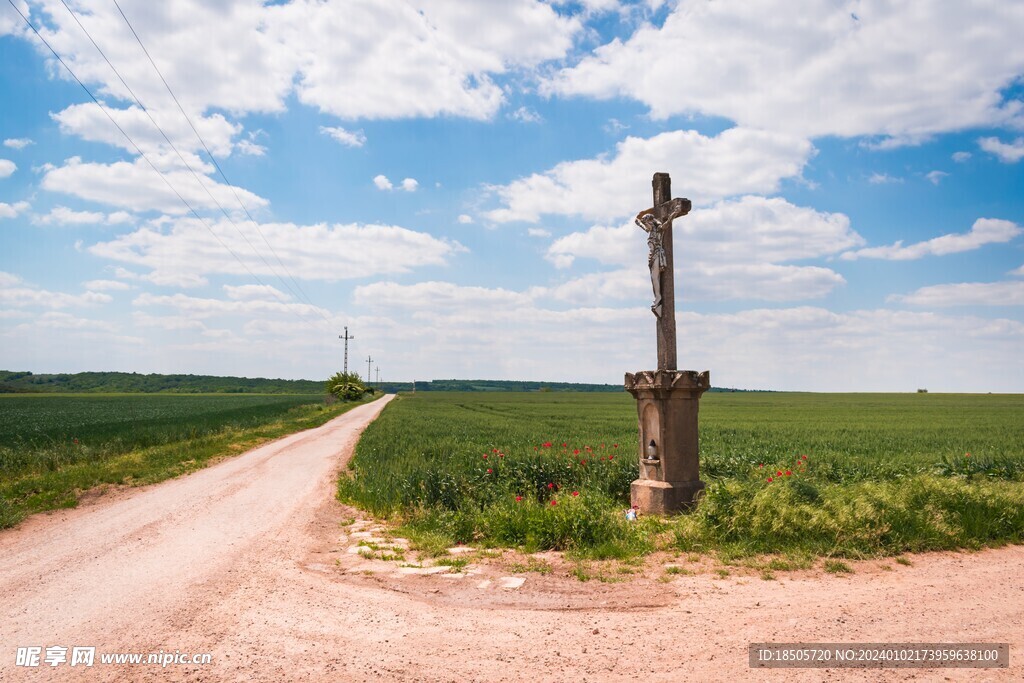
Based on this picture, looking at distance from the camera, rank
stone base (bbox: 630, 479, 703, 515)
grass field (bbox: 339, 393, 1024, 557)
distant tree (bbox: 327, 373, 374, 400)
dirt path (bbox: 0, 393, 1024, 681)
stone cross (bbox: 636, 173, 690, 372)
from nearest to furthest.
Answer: dirt path (bbox: 0, 393, 1024, 681), grass field (bbox: 339, 393, 1024, 557), stone base (bbox: 630, 479, 703, 515), stone cross (bbox: 636, 173, 690, 372), distant tree (bbox: 327, 373, 374, 400)

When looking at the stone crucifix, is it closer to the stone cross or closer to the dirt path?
the stone cross

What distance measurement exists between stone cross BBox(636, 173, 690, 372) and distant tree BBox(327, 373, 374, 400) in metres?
74.0

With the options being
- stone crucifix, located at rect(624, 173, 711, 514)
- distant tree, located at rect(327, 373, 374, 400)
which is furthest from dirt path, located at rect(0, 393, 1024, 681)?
distant tree, located at rect(327, 373, 374, 400)

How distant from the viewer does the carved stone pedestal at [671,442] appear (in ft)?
34.6

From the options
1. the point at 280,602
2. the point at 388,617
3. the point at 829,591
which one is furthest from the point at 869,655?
the point at 280,602

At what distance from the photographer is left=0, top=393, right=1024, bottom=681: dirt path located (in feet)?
15.8

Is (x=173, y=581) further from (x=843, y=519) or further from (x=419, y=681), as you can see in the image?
(x=843, y=519)

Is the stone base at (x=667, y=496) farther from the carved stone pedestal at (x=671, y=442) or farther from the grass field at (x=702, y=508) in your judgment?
the grass field at (x=702, y=508)

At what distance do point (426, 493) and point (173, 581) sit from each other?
4605mm

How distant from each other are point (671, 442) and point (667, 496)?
893 millimetres

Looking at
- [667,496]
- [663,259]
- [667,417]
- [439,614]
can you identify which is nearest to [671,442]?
[667,417]

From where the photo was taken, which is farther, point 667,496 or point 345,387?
point 345,387

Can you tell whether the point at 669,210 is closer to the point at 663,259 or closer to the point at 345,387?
the point at 663,259

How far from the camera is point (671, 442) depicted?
1061 cm
